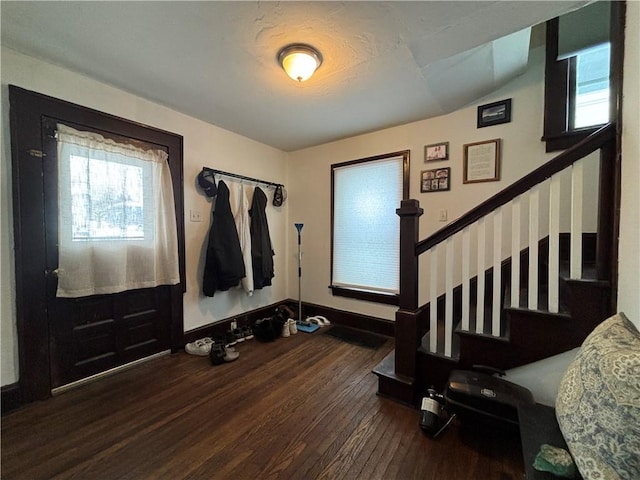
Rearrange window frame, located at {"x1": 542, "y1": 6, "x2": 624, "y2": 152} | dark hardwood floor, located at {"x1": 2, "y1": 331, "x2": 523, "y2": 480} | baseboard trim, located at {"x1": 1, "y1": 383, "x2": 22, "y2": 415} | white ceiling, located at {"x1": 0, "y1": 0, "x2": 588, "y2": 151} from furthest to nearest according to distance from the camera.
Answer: window frame, located at {"x1": 542, "y1": 6, "x2": 624, "y2": 152}, baseboard trim, located at {"x1": 1, "y1": 383, "x2": 22, "y2": 415}, white ceiling, located at {"x1": 0, "y1": 0, "x2": 588, "y2": 151}, dark hardwood floor, located at {"x1": 2, "y1": 331, "x2": 523, "y2": 480}

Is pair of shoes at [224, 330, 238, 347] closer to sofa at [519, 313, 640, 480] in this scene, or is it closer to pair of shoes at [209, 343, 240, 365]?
pair of shoes at [209, 343, 240, 365]

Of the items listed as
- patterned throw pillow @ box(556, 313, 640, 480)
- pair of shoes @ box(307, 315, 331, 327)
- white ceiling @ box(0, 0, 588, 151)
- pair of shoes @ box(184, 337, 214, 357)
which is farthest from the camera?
pair of shoes @ box(307, 315, 331, 327)

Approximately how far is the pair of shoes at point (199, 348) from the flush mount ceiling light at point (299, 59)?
7.98 feet

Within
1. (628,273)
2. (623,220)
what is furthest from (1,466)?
(623,220)

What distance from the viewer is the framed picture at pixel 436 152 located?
2.48m

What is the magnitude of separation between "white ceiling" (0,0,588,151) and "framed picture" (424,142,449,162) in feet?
1.11

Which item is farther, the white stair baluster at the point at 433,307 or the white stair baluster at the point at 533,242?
the white stair baluster at the point at 433,307

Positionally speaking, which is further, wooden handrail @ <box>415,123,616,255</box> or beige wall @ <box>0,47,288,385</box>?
beige wall @ <box>0,47,288,385</box>

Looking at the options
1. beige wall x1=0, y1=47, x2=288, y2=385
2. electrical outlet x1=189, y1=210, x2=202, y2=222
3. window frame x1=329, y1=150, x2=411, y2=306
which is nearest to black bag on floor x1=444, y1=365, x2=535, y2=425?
window frame x1=329, y1=150, x2=411, y2=306

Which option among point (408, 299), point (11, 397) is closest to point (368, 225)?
point (408, 299)

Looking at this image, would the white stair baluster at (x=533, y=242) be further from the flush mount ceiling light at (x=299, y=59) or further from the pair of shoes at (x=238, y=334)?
the pair of shoes at (x=238, y=334)

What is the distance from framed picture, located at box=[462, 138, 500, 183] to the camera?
2252 mm

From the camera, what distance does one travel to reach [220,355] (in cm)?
221

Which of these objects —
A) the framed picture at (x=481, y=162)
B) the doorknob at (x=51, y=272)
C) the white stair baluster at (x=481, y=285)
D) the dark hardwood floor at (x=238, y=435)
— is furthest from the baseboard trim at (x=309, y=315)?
the framed picture at (x=481, y=162)
